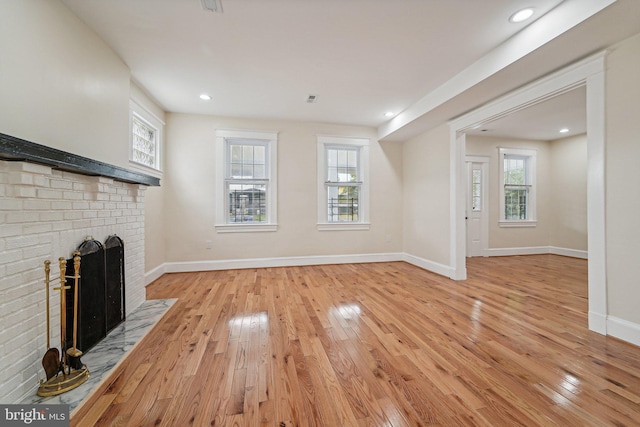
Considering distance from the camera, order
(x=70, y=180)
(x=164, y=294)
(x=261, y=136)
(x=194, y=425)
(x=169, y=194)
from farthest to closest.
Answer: (x=261, y=136)
(x=169, y=194)
(x=164, y=294)
(x=70, y=180)
(x=194, y=425)

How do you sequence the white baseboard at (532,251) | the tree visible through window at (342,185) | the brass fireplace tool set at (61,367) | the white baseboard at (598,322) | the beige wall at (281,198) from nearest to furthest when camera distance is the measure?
the brass fireplace tool set at (61,367), the white baseboard at (598,322), the beige wall at (281,198), the tree visible through window at (342,185), the white baseboard at (532,251)

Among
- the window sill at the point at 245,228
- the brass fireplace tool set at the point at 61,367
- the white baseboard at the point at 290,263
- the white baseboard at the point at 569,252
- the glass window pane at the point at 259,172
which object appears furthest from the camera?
the white baseboard at the point at 569,252

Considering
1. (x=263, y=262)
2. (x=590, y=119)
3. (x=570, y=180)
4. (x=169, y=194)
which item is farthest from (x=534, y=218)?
(x=169, y=194)

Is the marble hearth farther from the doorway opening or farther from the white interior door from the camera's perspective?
the white interior door

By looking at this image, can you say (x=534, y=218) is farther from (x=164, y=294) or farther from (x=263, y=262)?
(x=164, y=294)

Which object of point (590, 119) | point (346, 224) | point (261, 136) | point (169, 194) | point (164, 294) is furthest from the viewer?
point (346, 224)

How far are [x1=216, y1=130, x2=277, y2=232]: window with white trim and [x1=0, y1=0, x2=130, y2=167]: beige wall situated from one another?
1.82 m

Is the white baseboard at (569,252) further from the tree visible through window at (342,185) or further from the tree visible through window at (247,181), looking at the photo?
the tree visible through window at (247,181)

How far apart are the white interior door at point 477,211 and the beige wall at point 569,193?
170 centimetres

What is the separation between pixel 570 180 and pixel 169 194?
818 centimetres

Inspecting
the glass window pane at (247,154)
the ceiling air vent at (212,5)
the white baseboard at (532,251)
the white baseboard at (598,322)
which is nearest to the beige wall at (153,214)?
the glass window pane at (247,154)

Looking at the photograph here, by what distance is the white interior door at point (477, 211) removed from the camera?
18.2 ft

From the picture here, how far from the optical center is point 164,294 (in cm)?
310

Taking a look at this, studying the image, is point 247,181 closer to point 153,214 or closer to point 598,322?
point 153,214
